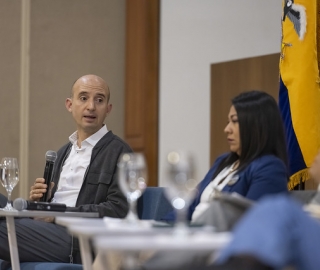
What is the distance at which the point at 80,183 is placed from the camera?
346 cm

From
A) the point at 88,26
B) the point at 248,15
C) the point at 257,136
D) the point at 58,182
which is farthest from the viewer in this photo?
the point at 88,26

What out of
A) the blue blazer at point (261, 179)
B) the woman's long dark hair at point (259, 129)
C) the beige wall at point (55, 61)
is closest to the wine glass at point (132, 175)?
the blue blazer at point (261, 179)

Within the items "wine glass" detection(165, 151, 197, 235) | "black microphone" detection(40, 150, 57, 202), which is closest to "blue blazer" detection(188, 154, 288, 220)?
"wine glass" detection(165, 151, 197, 235)

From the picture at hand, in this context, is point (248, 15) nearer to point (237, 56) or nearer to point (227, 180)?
point (237, 56)

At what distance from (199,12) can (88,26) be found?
107 cm

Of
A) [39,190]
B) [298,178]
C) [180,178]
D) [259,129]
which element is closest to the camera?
[180,178]

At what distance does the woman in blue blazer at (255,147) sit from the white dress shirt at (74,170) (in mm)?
891

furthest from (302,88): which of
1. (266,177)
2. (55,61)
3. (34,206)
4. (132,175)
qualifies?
(55,61)

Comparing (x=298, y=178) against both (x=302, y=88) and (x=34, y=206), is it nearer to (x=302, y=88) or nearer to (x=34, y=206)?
(x=302, y=88)

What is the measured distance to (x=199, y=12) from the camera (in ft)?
19.7

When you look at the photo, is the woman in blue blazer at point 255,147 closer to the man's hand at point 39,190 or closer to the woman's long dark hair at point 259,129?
the woman's long dark hair at point 259,129

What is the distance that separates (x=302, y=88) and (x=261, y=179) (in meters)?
1.30

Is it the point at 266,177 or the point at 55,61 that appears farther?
the point at 55,61

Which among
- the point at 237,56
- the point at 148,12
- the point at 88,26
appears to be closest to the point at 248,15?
the point at 237,56
